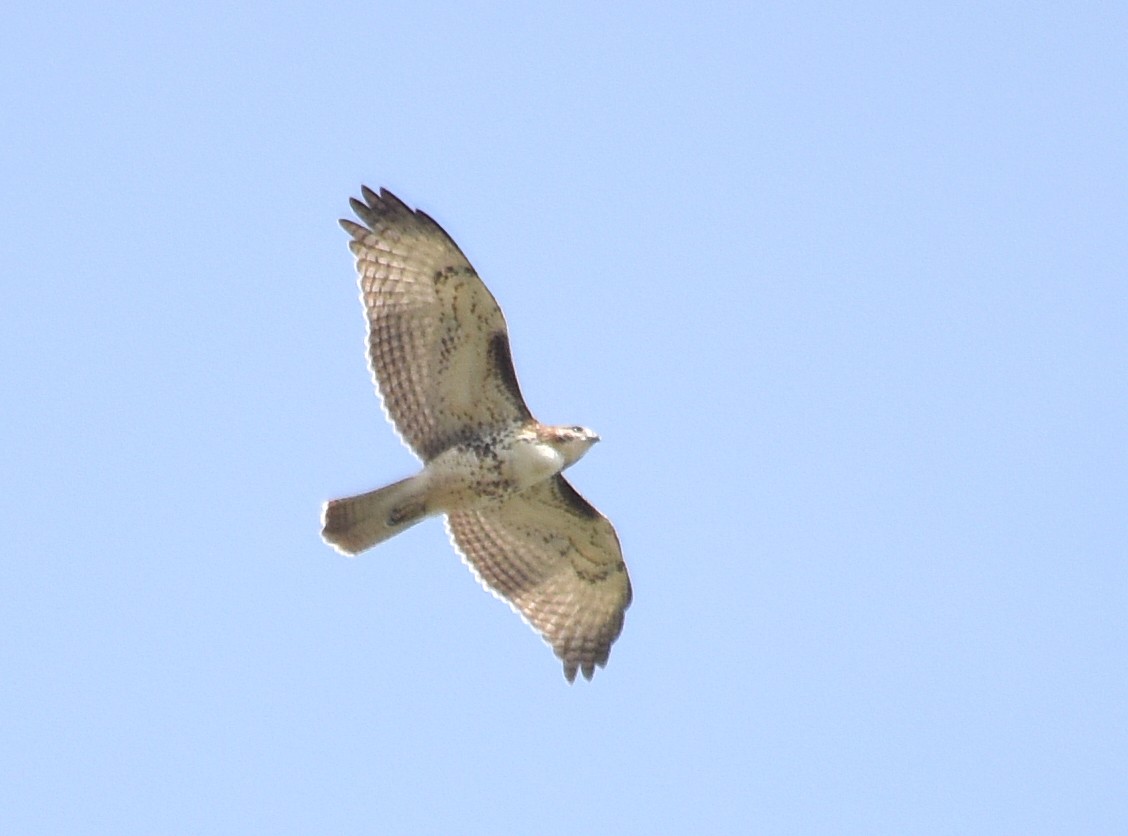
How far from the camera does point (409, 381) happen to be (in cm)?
1456

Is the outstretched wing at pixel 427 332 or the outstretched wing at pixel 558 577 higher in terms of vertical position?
the outstretched wing at pixel 427 332

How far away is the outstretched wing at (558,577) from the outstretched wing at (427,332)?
1.04 m

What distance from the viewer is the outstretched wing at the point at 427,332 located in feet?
46.8

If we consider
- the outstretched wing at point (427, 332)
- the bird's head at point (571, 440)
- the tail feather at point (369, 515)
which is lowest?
the tail feather at point (369, 515)

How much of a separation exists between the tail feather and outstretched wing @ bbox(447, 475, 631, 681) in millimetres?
996

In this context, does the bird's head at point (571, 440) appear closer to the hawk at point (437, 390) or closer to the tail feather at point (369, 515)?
the hawk at point (437, 390)

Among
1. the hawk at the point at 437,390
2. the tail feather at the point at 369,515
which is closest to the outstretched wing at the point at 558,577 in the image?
the hawk at the point at 437,390

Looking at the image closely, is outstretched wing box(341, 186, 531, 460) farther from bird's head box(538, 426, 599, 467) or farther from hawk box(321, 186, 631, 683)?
bird's head box(538, 426, 599, 467)

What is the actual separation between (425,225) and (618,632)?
334 centimetres

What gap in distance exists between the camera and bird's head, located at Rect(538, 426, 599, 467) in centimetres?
1435

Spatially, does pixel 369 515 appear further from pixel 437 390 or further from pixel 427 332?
pixel 427 332

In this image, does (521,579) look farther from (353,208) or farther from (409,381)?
(353,208)

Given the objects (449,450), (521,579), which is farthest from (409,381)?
(521,579)

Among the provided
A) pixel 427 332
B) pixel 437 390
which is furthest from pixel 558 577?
pixel 427 332
